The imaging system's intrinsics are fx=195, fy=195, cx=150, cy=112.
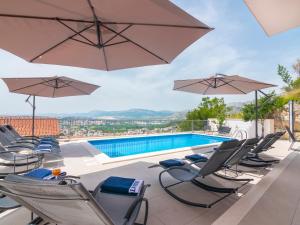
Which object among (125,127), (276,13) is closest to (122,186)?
(276,13)

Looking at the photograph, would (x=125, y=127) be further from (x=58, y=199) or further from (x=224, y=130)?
(x=58, y=199)

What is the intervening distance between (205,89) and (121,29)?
19.2 feet

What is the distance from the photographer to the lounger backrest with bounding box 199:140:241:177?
10.0 ft

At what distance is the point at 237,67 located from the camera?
72.6ft

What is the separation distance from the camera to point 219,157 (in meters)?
3.19

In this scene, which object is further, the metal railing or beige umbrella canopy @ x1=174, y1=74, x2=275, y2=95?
the metal railing

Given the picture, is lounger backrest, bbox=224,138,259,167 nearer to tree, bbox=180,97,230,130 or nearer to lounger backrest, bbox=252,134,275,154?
lounger backrest, bbox=252,134,275,154

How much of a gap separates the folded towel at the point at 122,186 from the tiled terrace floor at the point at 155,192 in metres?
0.45

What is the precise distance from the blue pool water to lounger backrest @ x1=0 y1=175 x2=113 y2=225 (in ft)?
20.0

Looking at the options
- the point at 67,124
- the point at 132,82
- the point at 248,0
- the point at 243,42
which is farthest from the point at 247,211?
the point at 132,82

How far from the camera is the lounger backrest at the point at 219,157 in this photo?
10.0 feet

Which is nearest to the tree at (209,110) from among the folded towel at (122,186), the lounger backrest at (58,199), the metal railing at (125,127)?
the metal railing at (125,127)

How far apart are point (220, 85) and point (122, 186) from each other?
6239 millimetres

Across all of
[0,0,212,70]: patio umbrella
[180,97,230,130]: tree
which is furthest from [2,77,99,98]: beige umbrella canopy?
[180,97,230,130]: tree
